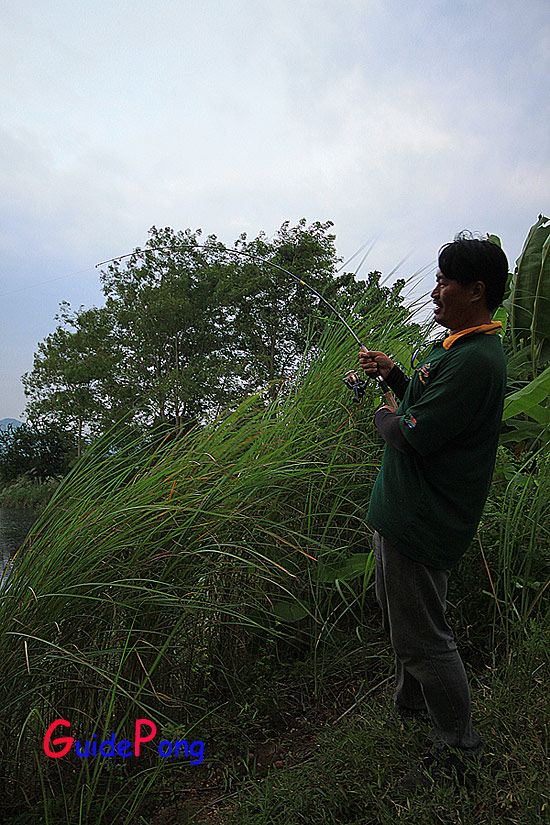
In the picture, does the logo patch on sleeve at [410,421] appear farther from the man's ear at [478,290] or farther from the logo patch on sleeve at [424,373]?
the man's ear at [478,290]

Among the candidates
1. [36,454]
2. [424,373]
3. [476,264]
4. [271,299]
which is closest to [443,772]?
[424,373]

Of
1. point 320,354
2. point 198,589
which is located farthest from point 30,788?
point 320,354

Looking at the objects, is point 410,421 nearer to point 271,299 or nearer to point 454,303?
point 454,303

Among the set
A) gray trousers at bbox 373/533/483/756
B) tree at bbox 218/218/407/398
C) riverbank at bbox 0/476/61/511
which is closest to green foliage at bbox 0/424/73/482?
riverbank at bbox 0/476/61/511

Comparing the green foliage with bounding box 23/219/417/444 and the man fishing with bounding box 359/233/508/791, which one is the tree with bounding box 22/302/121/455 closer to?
the green foliage with bounding box 23/219/417/444

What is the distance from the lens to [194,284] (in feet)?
81.5

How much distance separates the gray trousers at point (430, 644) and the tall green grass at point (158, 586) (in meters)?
0.32

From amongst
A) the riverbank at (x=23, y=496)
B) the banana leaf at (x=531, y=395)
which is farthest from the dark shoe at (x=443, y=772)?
the riverbank at (x=23, y=496)

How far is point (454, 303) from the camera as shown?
1506 mm

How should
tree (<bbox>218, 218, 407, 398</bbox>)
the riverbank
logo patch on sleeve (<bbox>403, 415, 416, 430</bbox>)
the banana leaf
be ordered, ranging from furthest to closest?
tree (<bbox>218, 218, 407, 398</bbox>) < the riverbank < the banana leaf < logo patch on sleeve (<bbox>403, 415, 416, 430</bbox>)

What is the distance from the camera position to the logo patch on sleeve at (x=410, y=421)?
1.41 meters

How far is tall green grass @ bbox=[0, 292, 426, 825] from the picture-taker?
1.48 metres

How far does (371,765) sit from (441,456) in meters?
0.82

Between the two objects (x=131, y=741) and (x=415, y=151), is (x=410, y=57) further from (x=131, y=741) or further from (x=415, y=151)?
(x=131, y=741)
